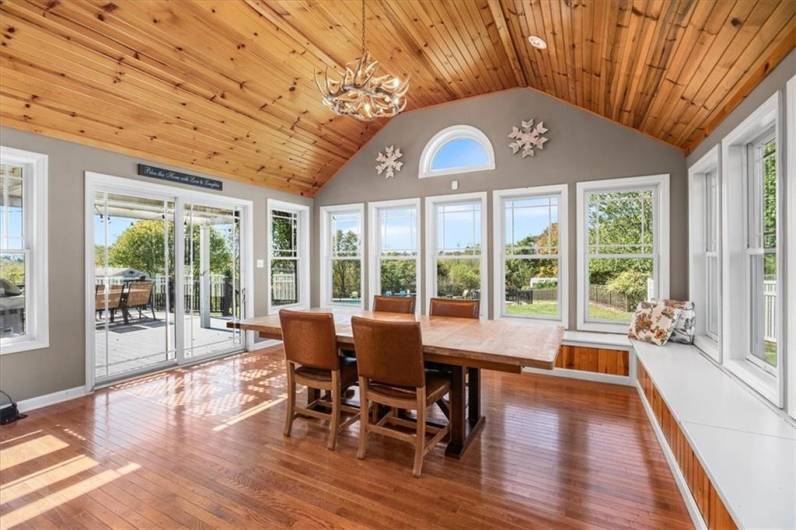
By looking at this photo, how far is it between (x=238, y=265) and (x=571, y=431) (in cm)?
458

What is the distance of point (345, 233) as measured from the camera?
20.6ft

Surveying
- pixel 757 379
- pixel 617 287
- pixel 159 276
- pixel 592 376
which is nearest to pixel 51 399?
pixel 159 276

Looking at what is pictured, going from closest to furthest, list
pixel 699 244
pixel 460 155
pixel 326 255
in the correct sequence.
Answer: pixel 699 244, pixel 460 155, pixel 326 255

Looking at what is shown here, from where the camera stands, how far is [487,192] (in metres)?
4.95

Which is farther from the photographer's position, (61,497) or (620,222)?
(620,222)

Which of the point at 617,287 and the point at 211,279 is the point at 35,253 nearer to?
the point at 211,279

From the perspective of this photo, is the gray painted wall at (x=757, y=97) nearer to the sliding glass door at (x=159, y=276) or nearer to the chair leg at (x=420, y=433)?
the chair leg at (x=420, y=433)

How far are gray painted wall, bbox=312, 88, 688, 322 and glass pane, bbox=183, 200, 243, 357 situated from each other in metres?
1.89

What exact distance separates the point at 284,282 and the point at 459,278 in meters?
2.85

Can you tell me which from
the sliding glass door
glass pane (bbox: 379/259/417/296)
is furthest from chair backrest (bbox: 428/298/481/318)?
the sliding glass door

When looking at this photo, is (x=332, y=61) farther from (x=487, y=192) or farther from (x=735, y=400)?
(x=735, y=400)

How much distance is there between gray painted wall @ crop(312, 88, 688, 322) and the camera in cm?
400

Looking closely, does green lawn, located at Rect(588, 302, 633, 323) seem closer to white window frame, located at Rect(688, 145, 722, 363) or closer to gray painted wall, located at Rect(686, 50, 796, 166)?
white window frame, located at Rect(688, 145, 722, 363)

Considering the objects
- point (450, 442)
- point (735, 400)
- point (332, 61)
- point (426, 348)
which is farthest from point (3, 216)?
point (735, 400)
